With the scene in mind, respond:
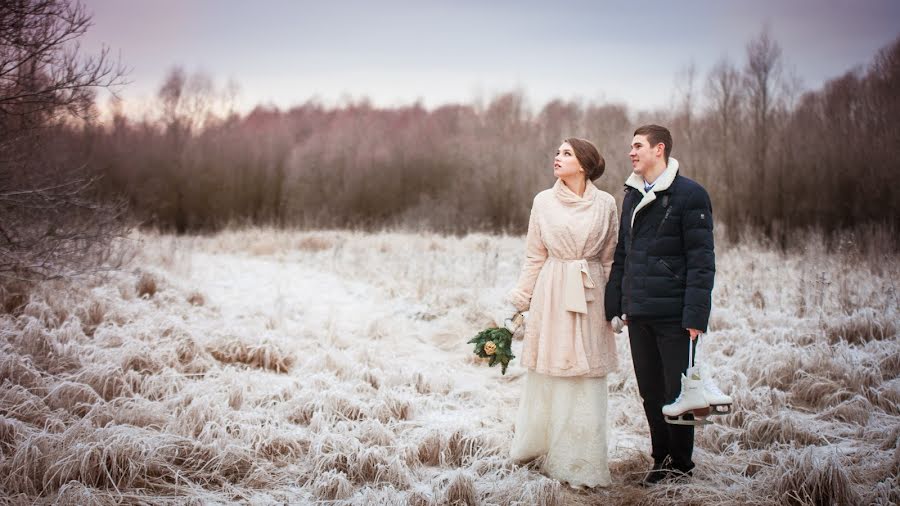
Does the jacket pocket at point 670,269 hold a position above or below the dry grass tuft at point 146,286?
above

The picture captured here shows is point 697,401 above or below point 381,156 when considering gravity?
below

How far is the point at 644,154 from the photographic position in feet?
11.5

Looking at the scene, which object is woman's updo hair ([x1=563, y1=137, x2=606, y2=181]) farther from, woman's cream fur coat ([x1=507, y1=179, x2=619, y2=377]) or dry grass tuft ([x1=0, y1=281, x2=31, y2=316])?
dry grass tuft ([x1=0, y1=281, x2=31, y2=316])

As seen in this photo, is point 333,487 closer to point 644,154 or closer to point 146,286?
point 644,154

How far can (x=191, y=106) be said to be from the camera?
26734 millimetres

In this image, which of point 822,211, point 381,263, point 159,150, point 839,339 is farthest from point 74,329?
point 159,150

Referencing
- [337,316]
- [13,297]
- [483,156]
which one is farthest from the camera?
[483,156]

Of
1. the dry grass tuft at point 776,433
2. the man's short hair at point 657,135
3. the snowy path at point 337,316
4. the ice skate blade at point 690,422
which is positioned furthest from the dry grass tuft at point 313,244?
the ice skate blade at point 690,422

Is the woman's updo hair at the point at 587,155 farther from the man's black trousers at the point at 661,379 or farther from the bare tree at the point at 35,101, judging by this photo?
the bare tree at the point at 35,101

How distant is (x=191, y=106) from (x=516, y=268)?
2055cm

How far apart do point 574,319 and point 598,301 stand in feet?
0.61

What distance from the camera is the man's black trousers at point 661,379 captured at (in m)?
3.42

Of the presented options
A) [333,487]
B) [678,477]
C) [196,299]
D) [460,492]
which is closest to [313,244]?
[196,299]

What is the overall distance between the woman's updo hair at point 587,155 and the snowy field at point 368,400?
6.09 ft
